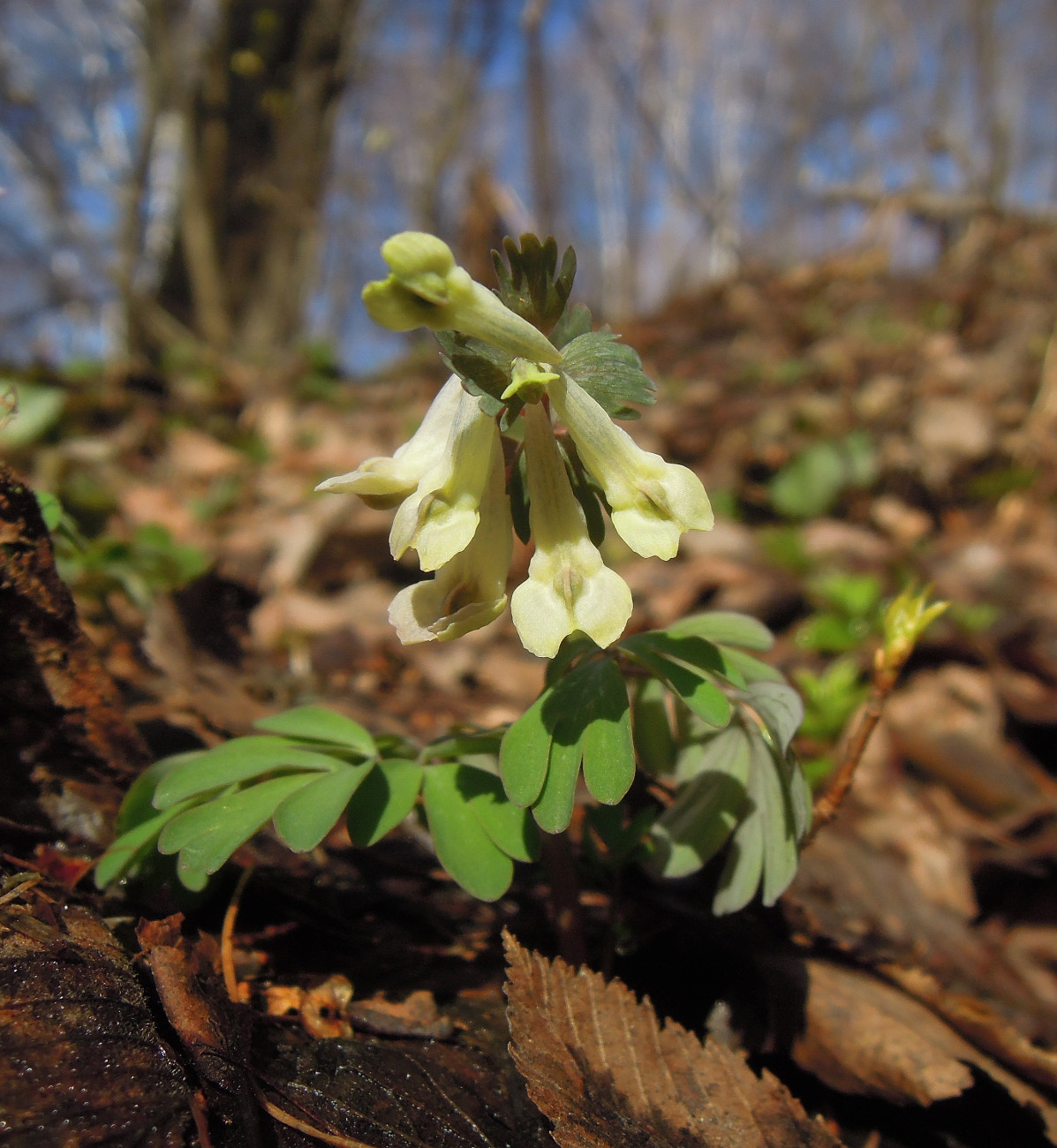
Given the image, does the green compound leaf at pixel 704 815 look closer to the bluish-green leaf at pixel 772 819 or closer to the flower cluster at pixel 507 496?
the bluish-green leaf at pixel 772 819

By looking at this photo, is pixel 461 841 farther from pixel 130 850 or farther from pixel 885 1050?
pixel 885 1050

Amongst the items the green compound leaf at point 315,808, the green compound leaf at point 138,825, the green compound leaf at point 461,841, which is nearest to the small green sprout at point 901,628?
the green compound leaf at point 461,841

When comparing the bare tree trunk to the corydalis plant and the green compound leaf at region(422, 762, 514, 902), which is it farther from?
the green compound leaf at region(422, 762, 514, 902)

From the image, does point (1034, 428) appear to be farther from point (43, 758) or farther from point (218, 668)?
point (43, 758)

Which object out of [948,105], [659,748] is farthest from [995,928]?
[948,105]

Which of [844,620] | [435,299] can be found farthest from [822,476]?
[435,299]
